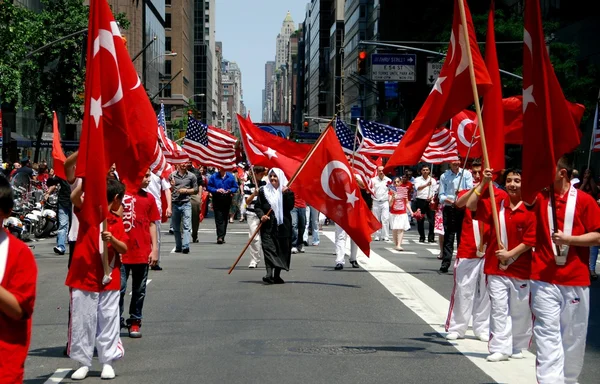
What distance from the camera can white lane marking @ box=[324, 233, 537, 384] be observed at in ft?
27.6

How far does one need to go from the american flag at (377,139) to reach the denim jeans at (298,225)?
2.17m

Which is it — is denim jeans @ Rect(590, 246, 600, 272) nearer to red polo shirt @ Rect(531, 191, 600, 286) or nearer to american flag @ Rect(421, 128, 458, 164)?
american flag @ Rect(421, 128, 458, 164)

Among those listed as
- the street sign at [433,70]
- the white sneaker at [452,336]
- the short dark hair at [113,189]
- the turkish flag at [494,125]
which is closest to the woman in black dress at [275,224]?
the white sneaker at [452,336]

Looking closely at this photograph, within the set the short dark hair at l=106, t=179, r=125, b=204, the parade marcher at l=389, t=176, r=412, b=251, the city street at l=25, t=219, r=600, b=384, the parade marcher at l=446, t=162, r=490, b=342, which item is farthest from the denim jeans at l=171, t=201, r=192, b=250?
the short dark hair at l=106, t=179, r=125, b=204

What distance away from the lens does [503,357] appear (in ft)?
29.4

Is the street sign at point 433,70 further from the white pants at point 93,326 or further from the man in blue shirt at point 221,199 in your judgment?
the white pants at point 93,326

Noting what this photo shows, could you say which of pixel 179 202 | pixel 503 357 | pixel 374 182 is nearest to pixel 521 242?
pixel 503 357

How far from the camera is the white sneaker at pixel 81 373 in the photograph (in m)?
7.97

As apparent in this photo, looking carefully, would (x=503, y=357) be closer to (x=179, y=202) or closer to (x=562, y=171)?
(x=562, y=171)

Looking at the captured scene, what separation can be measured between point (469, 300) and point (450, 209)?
686cm

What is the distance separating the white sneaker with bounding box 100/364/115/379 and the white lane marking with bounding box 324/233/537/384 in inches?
119

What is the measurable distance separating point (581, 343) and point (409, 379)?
4.84ft

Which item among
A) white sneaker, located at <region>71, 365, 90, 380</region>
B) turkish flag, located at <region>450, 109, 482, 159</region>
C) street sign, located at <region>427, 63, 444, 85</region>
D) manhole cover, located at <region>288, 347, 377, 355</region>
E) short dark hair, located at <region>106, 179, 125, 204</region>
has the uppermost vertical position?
street sign, located at <region>427, 63, 444, 85</region>

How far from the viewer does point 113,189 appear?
8.40m
